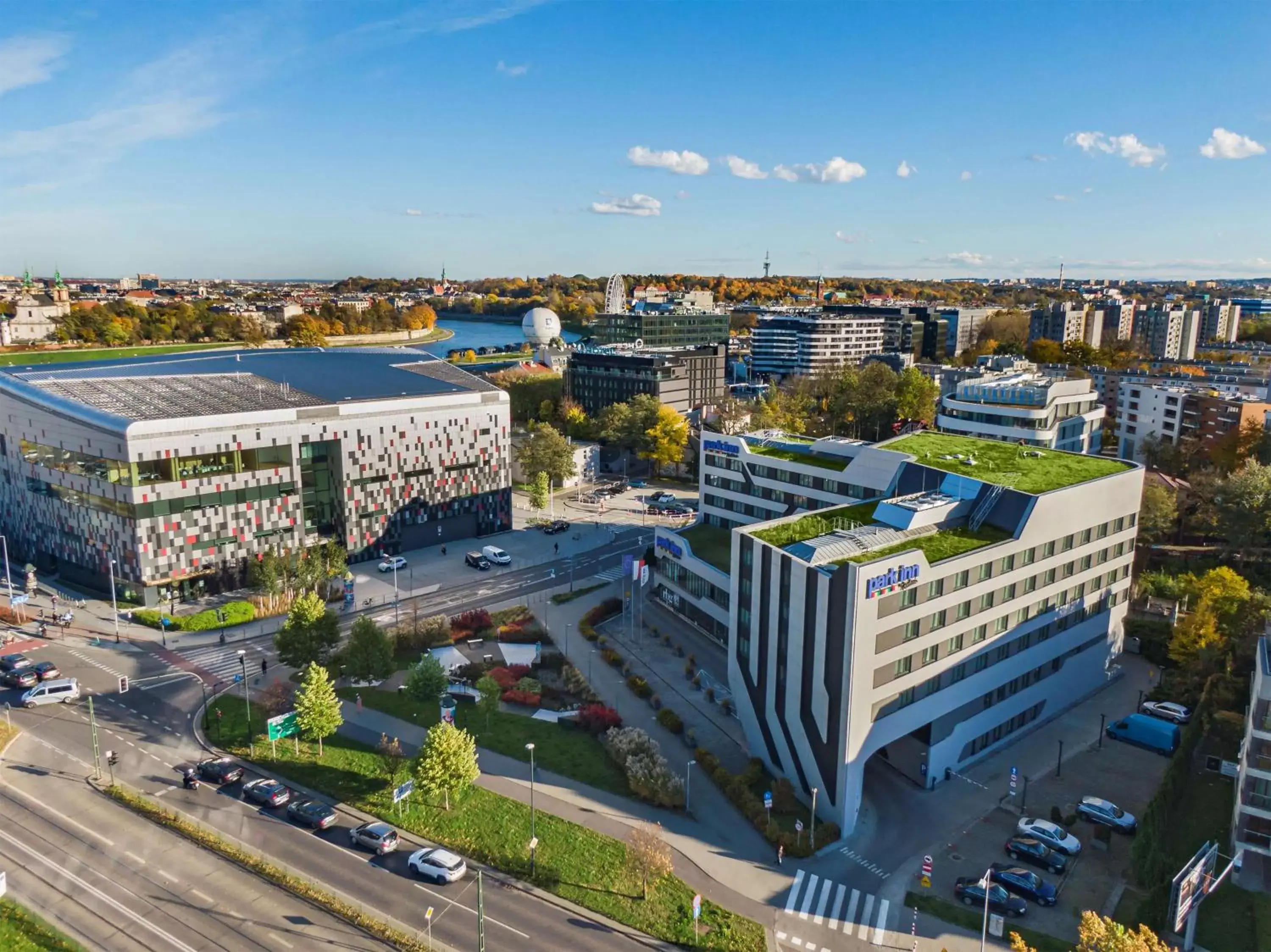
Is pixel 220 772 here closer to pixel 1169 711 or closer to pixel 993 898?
pixel 993 898

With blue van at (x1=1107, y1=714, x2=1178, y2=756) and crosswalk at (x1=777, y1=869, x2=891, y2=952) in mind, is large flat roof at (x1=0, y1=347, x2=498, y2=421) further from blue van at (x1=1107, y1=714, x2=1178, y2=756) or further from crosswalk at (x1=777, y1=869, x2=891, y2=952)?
blue van at (x1=1107, y1=714, x2=1178, y2=756)

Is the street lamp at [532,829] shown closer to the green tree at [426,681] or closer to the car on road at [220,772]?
the green tree at [426,681]

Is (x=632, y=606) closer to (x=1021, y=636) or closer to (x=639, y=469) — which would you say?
(x=1021, y=636)

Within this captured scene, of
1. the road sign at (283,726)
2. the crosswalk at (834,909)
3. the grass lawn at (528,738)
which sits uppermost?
the road sign at (283,726)

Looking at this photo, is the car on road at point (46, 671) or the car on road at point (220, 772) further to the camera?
the car on road at point (46, 671)

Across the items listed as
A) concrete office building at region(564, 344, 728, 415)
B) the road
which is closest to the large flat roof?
the road

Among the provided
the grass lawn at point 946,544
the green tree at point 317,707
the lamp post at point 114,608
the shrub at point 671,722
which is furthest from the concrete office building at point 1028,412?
the lamp post at point 114,608
